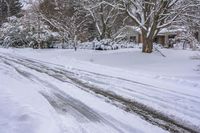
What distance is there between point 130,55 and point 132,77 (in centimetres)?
794

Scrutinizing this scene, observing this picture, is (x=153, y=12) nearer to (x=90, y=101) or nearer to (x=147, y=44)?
(x=147, y=44)

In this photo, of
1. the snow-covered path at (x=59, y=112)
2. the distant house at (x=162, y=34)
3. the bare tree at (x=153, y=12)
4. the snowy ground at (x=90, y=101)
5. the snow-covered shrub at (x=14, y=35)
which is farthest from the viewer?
the snow-covered shrub at (x=14, y=35)

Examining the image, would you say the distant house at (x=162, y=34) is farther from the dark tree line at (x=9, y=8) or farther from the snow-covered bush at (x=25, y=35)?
the dark tree line at (x=9, y=8)

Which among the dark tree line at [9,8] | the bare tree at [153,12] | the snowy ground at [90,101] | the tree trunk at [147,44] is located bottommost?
the snowy ground at [90,101]

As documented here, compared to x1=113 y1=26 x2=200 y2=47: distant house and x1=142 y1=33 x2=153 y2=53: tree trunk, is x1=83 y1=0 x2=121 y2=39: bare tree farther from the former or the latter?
x1=142 y1=33 x2=153 y2=53: tree trunk

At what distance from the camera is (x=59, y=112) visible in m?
7.06

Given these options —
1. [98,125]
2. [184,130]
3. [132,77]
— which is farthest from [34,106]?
[132,77]

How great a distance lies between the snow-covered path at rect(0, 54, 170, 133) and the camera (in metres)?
5.90

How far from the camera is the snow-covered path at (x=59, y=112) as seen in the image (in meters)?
5.90

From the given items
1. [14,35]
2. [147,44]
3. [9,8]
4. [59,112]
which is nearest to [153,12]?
[147,44]

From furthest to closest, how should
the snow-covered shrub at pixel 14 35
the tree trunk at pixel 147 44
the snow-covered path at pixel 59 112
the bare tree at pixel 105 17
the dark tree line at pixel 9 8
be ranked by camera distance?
1. the dark tree line at pixel 9 8
2. the snow-covered shrub at pixel 14 35
3. the bare tree at pixel 105 17
4. the tree trunk at pixel 147 44
5. the snow-covered path at pixel 59 112

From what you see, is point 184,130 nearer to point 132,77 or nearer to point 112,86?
point 112,86

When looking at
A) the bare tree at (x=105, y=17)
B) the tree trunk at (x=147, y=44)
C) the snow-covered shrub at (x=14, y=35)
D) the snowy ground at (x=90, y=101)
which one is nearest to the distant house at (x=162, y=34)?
the bare tree at (x=105, y=17)

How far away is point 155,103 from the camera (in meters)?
8.19
